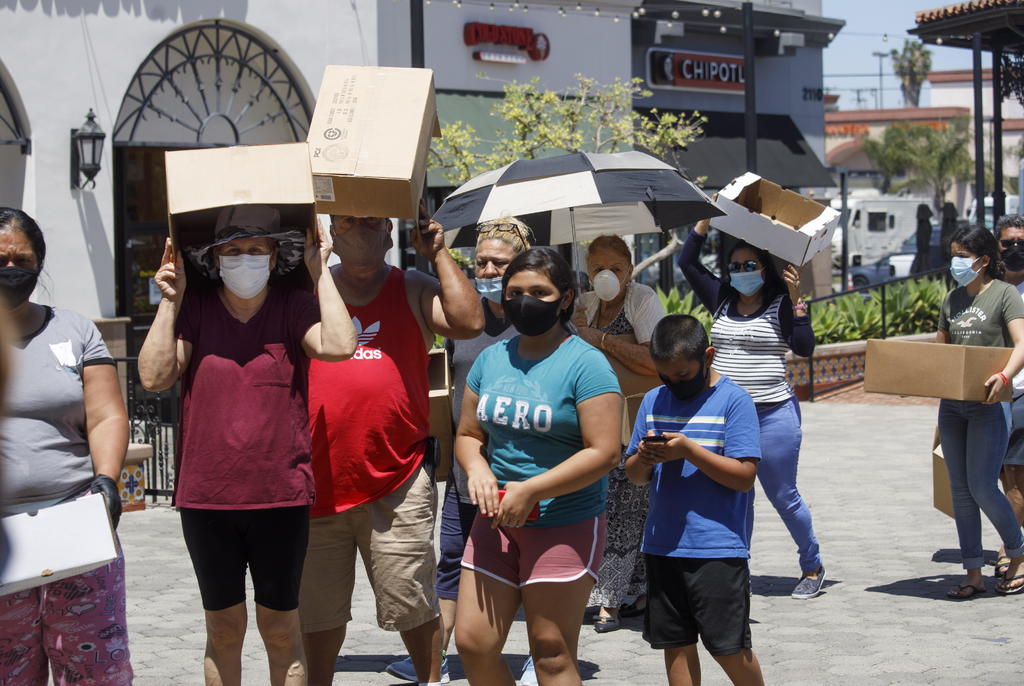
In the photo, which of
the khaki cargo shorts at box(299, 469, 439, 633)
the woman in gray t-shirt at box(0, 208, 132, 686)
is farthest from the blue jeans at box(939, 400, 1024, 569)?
the woman in gray t-shirt at box(0, 208, 132, 686)

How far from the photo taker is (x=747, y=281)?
7027mm

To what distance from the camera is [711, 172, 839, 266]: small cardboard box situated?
6.90m

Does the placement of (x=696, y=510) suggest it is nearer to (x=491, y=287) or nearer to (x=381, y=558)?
(x=381, y=558)

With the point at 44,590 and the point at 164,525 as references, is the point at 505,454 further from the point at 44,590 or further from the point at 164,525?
the point at 164,525

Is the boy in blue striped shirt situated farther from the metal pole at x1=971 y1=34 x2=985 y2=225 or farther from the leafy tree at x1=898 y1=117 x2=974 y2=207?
the leafy tree at x1=898 y1=117 x2=974 y2=207

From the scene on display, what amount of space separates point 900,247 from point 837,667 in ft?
144

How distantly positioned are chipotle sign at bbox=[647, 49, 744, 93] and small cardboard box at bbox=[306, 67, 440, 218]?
21.7 meters

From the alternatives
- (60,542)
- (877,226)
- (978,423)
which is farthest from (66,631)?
(877,226)

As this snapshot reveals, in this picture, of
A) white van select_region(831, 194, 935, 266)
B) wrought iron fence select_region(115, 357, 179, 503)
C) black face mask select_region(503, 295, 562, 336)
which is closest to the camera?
black face mask select_region(503, 295, 562, 336)

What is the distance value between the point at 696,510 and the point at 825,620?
2.42 meters

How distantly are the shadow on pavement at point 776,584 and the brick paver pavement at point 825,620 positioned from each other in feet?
0.04

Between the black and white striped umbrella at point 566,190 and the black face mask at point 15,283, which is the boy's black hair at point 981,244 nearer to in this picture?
the black and white striped umbrella at point 566,190

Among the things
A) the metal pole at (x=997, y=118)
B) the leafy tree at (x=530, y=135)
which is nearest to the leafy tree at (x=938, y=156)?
the metal pole at (x=997, y=118)

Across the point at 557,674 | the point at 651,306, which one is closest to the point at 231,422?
the point at 557,674
